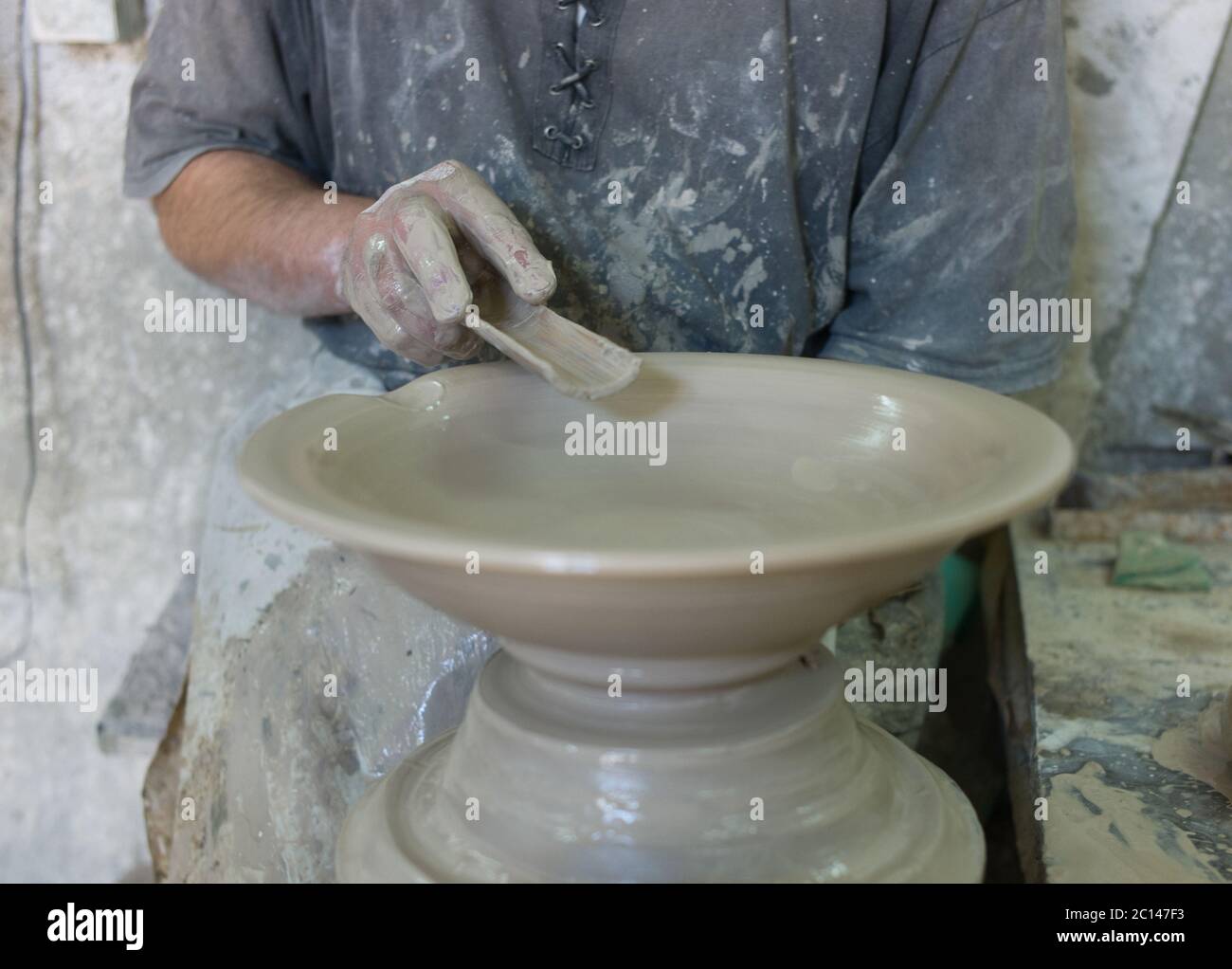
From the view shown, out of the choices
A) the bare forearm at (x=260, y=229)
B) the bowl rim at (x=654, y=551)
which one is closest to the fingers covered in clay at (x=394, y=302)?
the bare forearm at (x=260, y=229)

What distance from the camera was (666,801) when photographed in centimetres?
90

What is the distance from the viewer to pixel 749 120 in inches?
59.7

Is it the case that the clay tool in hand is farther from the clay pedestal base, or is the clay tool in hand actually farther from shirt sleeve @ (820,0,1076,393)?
shirt sleeve @ (820,0,1076,393)

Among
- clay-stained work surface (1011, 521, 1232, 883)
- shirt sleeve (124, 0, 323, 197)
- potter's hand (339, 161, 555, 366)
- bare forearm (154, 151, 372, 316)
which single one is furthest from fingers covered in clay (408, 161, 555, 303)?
clay-stained work surface (1011, 521, 1232, 883)

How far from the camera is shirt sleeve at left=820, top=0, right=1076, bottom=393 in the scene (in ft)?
5.20

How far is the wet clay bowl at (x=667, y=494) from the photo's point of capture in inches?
31.2

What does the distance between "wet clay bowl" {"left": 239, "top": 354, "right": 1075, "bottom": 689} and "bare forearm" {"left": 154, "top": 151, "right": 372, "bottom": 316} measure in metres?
0.47

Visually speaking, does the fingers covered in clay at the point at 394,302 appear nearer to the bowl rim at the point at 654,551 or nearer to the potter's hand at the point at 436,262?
the potter's hand at the point at 436,262

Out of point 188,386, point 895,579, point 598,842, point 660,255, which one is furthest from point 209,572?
point 895,579

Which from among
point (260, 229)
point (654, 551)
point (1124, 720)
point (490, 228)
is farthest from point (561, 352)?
point (1124, 720)

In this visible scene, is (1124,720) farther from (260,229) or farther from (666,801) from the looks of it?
(260,229)

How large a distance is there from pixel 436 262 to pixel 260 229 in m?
0.57

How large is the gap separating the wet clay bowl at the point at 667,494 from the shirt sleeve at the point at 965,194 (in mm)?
527

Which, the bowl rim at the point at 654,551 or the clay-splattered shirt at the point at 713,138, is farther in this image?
the clay-splattered shirt at the point at 713,138
